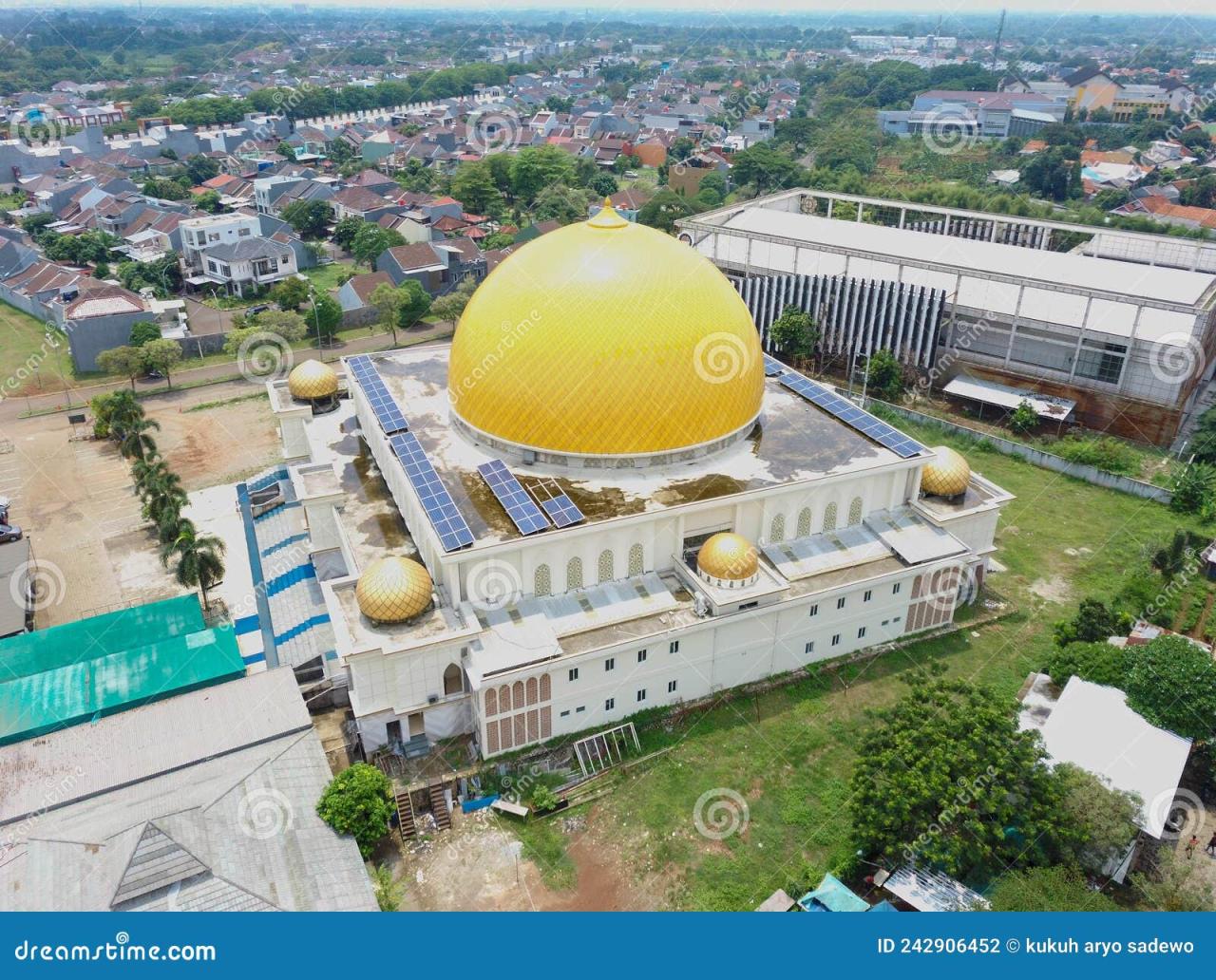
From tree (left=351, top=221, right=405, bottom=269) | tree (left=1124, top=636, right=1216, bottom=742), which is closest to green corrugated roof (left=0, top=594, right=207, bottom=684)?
tree (left=1124, top=636, right=1216, bottom=742)

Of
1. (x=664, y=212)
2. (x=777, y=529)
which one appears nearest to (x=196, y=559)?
(x=777, y=529)

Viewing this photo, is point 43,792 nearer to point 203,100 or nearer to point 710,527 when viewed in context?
point 710,527

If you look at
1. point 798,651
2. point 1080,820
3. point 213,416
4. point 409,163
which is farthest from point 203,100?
point 1080,820

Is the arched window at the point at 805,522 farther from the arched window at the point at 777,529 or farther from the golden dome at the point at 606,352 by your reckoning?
the golden dome at the point at 606,352

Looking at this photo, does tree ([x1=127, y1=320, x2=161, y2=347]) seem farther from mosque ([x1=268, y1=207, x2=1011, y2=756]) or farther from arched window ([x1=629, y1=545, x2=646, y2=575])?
arched window ([x1=629, y1=545, x2=646, y2=575])

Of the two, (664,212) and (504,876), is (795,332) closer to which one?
(504,876)

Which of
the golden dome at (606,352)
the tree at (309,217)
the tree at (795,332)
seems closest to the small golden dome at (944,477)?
the golden dome at (606,352)

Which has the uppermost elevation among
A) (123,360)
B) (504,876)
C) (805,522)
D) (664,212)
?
(805,522)
